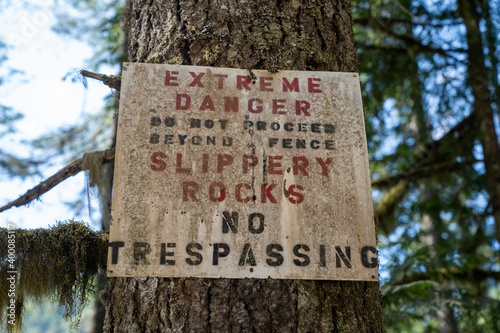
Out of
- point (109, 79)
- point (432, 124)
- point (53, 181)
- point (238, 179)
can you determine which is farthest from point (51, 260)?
point (432, 124)

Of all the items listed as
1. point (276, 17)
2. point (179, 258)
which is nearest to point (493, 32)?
point (276, 17)

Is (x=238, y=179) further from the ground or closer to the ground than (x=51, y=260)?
further from the ground

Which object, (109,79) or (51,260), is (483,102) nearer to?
(109,79)

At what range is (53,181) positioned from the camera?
193cm

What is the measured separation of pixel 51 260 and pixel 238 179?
3.03 ft

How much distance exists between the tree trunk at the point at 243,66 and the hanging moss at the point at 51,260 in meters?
0.21

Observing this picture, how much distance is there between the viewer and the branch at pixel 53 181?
6.34 feet

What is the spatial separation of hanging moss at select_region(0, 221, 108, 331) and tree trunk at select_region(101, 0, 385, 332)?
0.21m

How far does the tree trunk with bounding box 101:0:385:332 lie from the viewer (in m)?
1.37

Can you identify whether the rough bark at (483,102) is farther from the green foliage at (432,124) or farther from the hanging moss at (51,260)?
the hanging moss at (51,260)

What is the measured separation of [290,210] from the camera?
4.91 ft

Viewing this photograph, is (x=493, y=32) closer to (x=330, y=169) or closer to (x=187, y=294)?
(x=330, y=169)

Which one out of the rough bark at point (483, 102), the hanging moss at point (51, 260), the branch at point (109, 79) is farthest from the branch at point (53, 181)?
the rough bark at point (483, 102)

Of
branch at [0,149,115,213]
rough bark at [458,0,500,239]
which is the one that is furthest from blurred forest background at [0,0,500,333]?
branch at [0,149,115,213]
